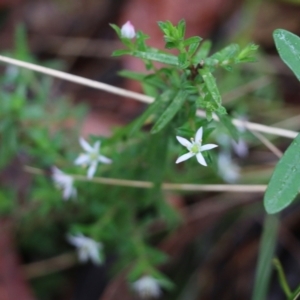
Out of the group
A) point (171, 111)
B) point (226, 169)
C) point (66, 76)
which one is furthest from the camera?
point (226, 169)

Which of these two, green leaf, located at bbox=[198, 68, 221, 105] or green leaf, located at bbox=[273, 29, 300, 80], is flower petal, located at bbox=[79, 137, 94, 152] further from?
green leaf, located at bbox=[273, 29, 300, 80]

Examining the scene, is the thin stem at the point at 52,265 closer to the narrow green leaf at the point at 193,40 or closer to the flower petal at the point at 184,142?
the flower petal at the point at 184,142

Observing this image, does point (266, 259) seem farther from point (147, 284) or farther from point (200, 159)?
point (200, 159)

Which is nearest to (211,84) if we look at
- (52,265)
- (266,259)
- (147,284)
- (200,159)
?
(200,159)

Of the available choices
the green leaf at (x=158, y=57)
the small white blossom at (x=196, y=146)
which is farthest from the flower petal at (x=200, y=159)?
the green leaf at (x=158, y=57)

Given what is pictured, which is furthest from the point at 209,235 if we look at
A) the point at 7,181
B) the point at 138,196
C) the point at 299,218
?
the point at 7,181

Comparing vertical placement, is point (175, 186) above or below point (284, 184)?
below
